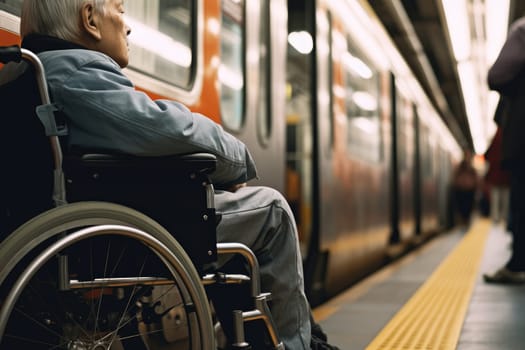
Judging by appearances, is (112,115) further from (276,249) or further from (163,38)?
(163,38)

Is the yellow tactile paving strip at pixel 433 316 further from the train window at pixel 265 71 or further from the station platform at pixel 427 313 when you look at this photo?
the train window at pixel 265 71

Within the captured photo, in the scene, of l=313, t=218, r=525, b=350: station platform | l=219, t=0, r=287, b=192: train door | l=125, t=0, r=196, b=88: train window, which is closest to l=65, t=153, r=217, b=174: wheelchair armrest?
l=125, t=0, r=196, b=88: train window

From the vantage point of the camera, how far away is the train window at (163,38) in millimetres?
2217

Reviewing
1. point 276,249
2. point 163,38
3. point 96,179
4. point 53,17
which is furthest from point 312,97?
point 96,179

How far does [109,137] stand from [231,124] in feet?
4.28

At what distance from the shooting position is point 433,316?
10.7 feet

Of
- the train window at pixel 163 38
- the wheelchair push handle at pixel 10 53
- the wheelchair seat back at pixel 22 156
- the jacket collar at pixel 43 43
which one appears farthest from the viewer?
the train window at pixel 163 38

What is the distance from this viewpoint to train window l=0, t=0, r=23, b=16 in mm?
1679

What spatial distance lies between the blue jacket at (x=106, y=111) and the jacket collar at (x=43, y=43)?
0.7 inches

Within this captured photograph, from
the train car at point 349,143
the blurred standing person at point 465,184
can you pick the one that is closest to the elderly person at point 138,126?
the train car at point 349,143

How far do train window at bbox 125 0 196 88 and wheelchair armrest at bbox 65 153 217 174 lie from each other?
680 millimetres

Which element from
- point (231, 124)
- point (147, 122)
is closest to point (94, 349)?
point (147, 122)

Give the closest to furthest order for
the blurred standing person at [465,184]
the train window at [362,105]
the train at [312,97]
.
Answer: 1. the train at [312,97]
2. the train window at [362,105]
3. the blurred standing person at [465,184]

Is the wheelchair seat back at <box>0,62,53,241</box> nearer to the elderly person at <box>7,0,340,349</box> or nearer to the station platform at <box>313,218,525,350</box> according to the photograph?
the elderly person at <box>7,0,340,349</box>
